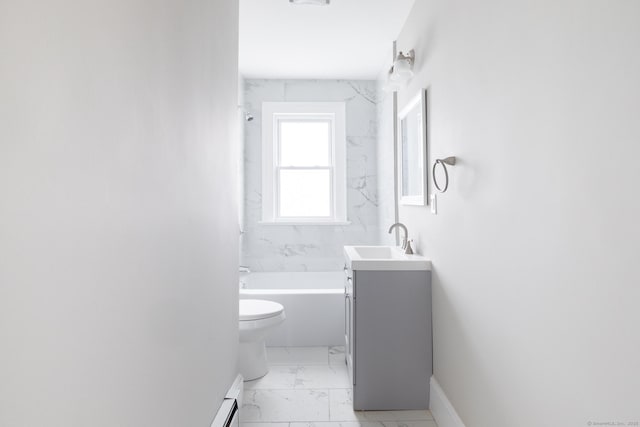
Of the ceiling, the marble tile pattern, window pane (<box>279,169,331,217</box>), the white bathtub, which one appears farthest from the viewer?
window pane (<box>279,169,331,217</box>)

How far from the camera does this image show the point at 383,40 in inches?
133

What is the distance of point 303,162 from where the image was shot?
4.50 metres

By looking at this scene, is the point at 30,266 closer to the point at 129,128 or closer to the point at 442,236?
the point at 129,128

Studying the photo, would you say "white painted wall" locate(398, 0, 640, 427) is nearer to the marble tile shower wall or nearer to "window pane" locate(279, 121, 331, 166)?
the marble tile shower wall

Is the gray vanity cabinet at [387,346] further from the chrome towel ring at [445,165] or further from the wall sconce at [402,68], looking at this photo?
the wall sconce at [402,68]

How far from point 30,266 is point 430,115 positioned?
223 cm

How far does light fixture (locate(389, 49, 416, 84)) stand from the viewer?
2668mm

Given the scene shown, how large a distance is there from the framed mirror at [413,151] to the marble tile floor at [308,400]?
1.26 meters

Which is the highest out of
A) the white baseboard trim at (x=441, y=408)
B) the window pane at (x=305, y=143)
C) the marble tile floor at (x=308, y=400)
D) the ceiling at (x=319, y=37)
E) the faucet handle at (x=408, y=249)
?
the ceiling at (x=319, y=37)

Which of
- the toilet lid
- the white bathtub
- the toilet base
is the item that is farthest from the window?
the toilet base

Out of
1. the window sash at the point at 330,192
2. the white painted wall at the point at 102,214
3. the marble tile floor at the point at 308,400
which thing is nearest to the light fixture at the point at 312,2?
the white painted wall at the point at 102,214

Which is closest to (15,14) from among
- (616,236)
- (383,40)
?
(616,236)

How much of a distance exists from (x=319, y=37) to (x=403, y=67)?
992 millimetres

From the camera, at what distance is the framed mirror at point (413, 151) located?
8.19 feet
